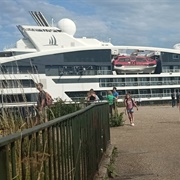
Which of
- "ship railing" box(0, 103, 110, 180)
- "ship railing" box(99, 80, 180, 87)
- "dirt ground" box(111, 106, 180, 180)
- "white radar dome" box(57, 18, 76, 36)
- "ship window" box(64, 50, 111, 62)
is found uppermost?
"white radar dome" box(57, 18, 76, 36)

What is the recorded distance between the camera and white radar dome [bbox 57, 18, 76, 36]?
77.5 meters

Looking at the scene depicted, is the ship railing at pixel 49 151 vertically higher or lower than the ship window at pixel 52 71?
lower

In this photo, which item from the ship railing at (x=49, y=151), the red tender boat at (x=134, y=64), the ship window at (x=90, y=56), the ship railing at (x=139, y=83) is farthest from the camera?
the red tender boat at (x=134, y=64)

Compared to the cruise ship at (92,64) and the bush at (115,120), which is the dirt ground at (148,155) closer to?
the bush at (115,120)

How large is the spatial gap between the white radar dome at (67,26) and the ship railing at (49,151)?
239 ft

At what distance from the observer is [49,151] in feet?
10.9

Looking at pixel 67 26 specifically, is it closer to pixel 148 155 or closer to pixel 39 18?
pixel 39 18

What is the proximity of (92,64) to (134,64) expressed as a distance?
8390mm

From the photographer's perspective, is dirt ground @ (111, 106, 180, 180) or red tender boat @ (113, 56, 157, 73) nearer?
dirt ground @ (111, 106, 180, 180)

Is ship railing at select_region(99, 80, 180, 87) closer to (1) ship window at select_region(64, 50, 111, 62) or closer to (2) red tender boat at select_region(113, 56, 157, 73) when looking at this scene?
(2) red tender boat at select_region(113, 56, 157, 73)

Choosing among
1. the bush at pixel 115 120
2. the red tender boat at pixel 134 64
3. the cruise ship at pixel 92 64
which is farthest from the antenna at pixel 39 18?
the bush at pixel 115 120

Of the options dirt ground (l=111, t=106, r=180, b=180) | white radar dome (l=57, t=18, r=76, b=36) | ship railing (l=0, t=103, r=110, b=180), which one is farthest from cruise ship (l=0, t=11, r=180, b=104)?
ship railing (l=0, t=103, r=110, b=180)

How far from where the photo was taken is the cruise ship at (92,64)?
70625 mm

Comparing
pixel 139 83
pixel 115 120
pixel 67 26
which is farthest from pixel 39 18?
pixel 115 120
